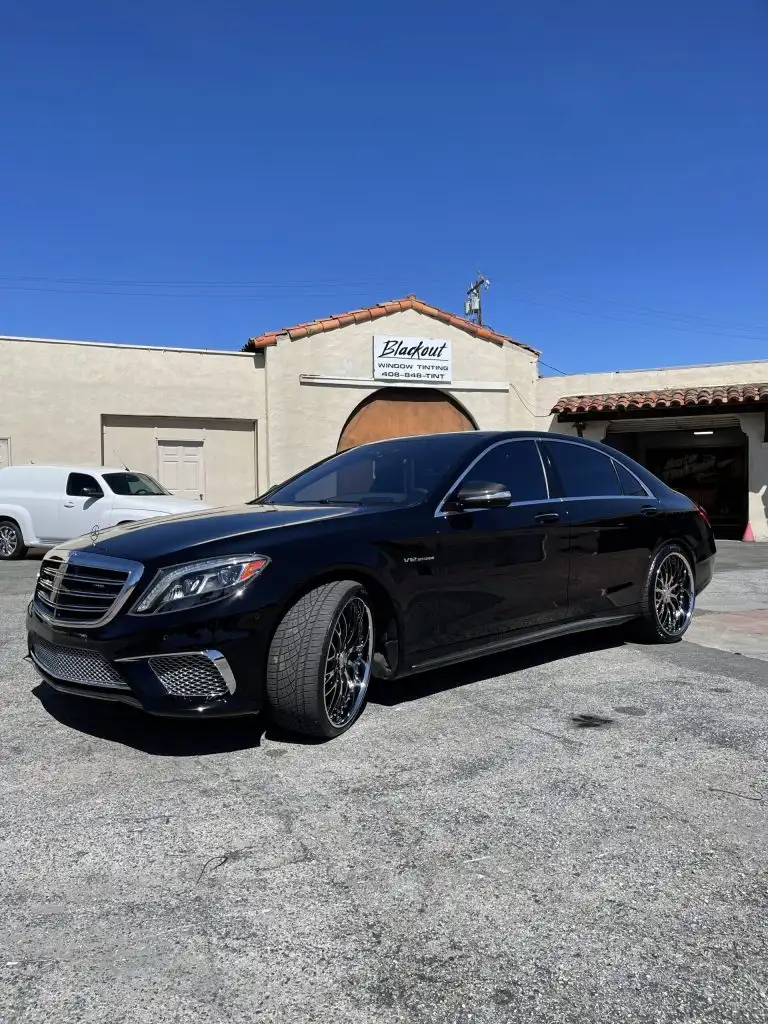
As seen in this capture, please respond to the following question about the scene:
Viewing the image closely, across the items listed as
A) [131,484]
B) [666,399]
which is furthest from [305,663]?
[666,399]

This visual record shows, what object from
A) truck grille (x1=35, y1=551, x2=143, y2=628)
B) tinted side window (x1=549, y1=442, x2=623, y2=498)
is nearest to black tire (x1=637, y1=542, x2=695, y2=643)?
tinted side window (x1=549, y1=442, x2=623, y2=498)

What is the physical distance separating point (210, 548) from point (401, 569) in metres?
0.99

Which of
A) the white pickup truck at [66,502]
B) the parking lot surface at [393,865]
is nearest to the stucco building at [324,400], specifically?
the white pickup truck at [66,502]

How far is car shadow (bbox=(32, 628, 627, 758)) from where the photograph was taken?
367cm

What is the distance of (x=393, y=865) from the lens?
258cm

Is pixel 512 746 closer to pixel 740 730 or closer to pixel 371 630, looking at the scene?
pixel 371 630

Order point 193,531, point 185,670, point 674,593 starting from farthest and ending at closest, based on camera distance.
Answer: point 674,593, point 193,531, point 185,670

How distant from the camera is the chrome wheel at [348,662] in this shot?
3.71m

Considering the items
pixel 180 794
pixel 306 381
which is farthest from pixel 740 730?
pixel 306 381

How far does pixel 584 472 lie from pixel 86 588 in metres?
3.33

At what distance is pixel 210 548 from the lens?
11.6 feet

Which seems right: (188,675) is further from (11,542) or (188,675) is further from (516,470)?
(11,542)

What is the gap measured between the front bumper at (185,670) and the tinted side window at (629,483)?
11.1ft

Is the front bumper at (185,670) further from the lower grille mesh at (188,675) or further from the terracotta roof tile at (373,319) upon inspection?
the terracotta roof tile at (373,319)
